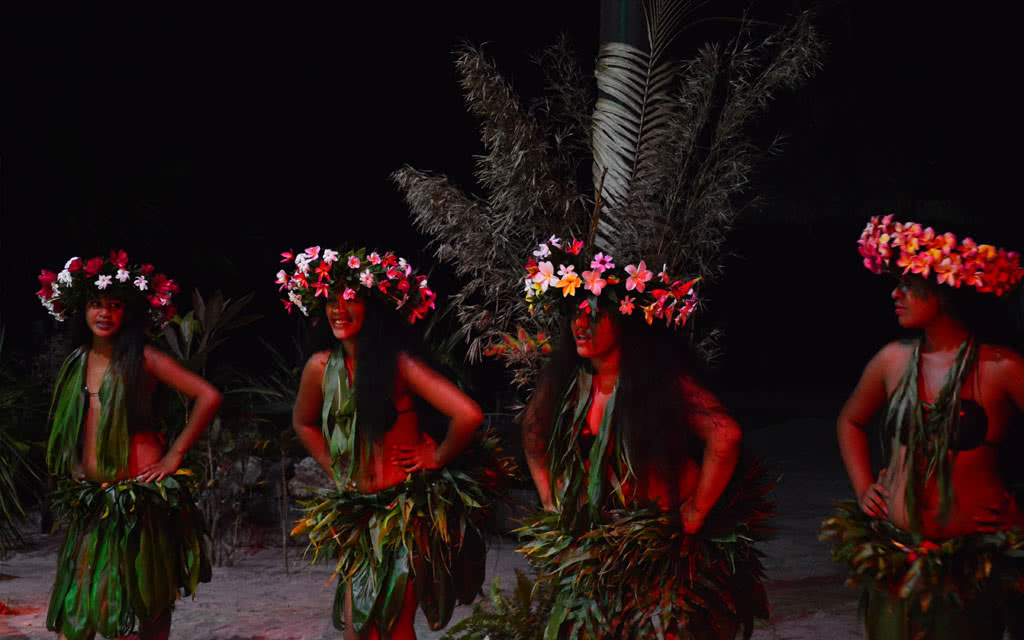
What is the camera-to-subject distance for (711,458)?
3207mm

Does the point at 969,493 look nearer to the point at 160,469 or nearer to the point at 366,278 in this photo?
the point at 366,278

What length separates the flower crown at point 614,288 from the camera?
334 cm

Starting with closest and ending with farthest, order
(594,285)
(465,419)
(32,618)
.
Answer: (594,285) < (465,419) < (32,618)

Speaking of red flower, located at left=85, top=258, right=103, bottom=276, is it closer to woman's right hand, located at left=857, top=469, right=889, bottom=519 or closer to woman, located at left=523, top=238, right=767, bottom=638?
woman, located at left=523, top=238, right=767, bottom=638

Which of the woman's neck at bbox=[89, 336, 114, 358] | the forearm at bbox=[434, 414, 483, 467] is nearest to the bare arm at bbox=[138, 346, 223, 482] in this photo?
the woman's neck at bbox=[89, 336, 114, 358]

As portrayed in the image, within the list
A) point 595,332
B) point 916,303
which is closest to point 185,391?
point 595,332

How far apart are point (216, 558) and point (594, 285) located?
377 centimetres

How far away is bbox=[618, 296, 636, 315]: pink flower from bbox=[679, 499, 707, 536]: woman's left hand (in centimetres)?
53

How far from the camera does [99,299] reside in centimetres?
414

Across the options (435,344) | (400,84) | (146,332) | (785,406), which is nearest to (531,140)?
(435,344)

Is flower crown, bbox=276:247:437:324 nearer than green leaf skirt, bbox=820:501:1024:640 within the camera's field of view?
No

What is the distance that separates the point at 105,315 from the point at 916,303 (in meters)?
2.59

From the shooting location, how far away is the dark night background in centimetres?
870

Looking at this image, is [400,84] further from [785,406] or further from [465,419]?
[465,419]
